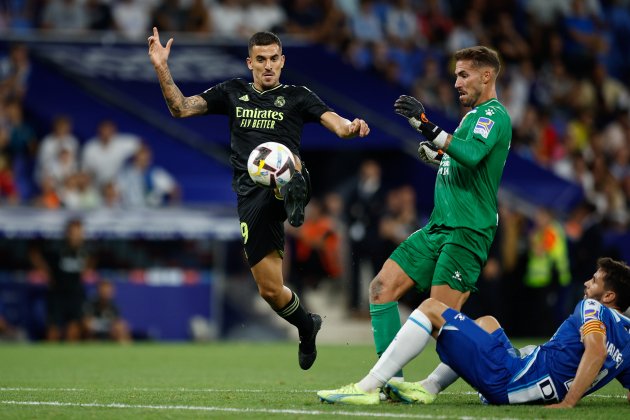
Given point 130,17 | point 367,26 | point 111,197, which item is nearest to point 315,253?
point 111,197

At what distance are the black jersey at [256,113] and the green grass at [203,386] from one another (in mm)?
1864

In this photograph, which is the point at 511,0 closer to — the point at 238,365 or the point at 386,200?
the point at 386,200

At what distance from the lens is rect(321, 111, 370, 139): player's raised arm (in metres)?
8.30

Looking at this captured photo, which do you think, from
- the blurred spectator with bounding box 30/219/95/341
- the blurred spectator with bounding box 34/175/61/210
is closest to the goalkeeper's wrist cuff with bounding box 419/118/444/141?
the blurred spectator with bounding box 30/219/95/341

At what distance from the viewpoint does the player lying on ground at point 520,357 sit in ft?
24.3

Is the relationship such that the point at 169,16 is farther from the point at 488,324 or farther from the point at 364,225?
the point at 488,324

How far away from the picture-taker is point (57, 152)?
1755cm

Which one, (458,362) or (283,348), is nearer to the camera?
(458,362)

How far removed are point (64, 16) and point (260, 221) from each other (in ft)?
38.0

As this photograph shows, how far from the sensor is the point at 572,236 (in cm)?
1828

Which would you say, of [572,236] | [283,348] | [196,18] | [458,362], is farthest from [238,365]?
[196,18]

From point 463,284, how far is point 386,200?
10.2 meters

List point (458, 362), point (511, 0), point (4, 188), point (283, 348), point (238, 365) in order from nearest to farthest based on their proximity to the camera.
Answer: point (458, 362), point (238, 365), point (283, 348), point (4, 188), point (511, 0)

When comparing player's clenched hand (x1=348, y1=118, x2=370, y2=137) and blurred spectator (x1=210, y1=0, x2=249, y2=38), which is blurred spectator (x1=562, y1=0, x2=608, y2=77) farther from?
player's clenched hand (x1=348, y1=118, x2=370, y2=137)
